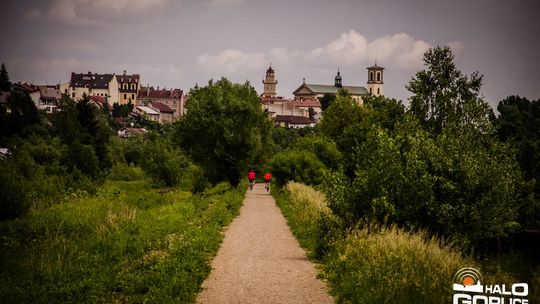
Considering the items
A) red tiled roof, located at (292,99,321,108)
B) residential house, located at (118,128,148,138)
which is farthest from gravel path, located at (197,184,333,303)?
red tiled roof, located at (292,99,321,108)

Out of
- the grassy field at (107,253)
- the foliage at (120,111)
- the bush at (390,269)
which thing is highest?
the foliage at (120,111)

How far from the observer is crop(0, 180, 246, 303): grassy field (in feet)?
29.7

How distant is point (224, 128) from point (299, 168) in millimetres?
6027

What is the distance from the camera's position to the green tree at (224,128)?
36.1 metres

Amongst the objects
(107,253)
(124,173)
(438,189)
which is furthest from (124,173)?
(438,189)

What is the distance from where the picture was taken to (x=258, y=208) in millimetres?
25328

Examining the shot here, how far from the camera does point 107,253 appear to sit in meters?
12.9

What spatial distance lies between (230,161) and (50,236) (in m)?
20.7

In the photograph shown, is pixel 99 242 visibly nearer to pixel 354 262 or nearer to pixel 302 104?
pixel 354 262

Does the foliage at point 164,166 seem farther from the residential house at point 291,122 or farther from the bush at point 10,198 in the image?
the residential house at point 291,122

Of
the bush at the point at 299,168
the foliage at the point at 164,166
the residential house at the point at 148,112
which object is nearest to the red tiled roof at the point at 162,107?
the residential house at the point at 148,112

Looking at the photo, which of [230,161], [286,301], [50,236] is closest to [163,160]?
[230,161]

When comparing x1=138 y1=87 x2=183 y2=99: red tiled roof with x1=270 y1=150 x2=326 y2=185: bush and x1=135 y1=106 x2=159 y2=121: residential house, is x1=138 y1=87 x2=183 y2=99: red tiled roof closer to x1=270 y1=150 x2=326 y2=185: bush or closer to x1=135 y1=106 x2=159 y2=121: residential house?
x1=135 y1=106 x2=159 y2=121: residential house

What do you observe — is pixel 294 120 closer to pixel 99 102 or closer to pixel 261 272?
pixel 99 102
